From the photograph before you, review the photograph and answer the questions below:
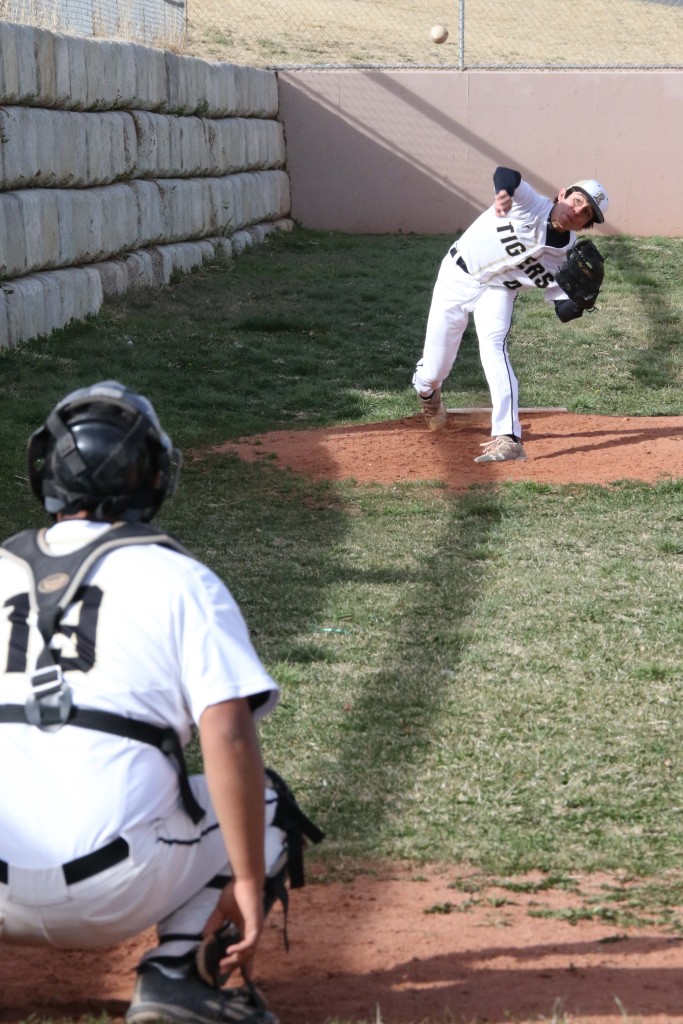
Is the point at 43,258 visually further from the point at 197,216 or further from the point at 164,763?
the point at 164,763

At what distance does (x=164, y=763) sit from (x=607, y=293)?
12.8 meters

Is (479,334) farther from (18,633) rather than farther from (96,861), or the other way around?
(96,861)

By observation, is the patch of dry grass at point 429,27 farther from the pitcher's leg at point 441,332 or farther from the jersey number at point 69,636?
the jersey number at point 69,636

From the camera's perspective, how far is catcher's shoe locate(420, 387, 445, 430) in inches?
352

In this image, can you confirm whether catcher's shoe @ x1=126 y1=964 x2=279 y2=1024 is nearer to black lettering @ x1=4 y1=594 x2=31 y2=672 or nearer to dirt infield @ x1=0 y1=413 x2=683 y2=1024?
dirt infield @ x1=0 y1=413 x2=683 y2=1024

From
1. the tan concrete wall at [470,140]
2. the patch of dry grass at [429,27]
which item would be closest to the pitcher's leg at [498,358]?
the tan concrete wall at [470,140]

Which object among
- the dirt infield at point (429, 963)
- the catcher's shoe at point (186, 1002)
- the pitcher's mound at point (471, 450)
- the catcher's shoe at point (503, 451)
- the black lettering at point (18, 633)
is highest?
the black lettering at point (18, 633)

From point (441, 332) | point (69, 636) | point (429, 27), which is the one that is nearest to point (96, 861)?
point (69, 636)

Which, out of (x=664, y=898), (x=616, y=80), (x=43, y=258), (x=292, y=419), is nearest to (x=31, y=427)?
(x=292, y=419)

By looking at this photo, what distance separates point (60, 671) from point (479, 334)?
633 centimetres

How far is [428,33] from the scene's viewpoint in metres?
26.4

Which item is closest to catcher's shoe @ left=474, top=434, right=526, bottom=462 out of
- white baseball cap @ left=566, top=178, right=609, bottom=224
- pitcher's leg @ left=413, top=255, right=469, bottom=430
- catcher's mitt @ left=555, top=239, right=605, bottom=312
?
pitcher's leg @ left=413, top=255, right=469, bottom=430

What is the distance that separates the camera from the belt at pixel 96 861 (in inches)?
95.8

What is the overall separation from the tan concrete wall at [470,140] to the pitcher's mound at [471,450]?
9832 millimetres
